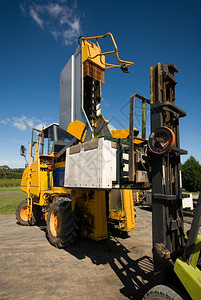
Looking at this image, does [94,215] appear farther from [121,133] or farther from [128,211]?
[121,133]

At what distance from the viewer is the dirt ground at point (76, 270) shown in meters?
3.20

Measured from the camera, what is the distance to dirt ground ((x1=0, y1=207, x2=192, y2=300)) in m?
3.20

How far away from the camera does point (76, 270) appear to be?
3953mm

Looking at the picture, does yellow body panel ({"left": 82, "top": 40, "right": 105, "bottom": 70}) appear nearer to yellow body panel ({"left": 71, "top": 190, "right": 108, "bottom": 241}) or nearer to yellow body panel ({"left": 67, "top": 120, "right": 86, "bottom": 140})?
yellow body panel ({"left": 67, "top": 120, "right": 86, "bottom": 140})

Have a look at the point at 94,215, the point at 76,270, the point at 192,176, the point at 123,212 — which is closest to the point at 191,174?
the point at 192,176

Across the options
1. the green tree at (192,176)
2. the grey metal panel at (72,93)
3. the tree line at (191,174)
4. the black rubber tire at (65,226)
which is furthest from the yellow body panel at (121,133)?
the green tree at (192,176)

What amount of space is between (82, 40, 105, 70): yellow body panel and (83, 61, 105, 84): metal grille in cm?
10

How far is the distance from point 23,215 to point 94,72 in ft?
21.8

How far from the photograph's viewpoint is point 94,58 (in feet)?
17.6

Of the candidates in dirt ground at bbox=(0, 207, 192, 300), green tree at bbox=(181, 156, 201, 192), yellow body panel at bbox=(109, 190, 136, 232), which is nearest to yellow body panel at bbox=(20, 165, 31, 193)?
dirt ground at bbox=(0, 207, 192, 300)

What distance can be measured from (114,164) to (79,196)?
8.74 feet

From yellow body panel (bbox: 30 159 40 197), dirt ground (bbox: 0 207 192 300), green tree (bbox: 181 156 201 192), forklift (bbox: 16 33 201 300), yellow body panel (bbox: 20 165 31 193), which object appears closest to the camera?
forklift (bbox: 16 33 201 300)

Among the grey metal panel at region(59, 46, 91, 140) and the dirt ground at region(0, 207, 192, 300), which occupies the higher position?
the grey metal panel at region(59, 46, 91, 140)

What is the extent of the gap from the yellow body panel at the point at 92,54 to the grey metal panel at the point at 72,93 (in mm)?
172
